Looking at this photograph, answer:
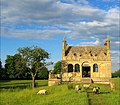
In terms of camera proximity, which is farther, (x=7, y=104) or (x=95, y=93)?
(x=95, y=93)

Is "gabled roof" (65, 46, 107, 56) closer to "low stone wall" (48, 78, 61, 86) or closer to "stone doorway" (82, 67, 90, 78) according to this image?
"stone doorway" (82, 67, 90, 78)

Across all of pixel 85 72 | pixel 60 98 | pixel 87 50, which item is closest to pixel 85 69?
pixel 85 72

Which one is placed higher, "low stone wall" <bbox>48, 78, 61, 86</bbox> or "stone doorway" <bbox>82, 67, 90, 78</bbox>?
"stone doorway" <bbox>82, 67, 90, 78</bbox>

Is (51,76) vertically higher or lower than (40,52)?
lower

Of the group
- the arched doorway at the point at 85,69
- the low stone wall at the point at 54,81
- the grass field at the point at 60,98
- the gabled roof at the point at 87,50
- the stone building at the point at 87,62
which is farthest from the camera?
the arched doorway at the point at 85,69

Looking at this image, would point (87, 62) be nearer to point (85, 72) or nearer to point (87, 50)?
point (87, 50)

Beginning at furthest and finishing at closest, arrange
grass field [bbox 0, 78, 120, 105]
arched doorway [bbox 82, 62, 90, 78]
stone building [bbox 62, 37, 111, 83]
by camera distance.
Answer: arched doorway [bbox 82, 62, 90, 78]
stone building [bbox 62, 37, 111, 83]
grass field [bbox 0, 78, 120, 105]

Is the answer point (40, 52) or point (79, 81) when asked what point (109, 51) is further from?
point (40, 52)

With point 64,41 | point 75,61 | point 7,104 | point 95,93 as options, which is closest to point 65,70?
point 75,61

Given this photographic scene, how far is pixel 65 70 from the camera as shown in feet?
230

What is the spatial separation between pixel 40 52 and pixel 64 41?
13595mm

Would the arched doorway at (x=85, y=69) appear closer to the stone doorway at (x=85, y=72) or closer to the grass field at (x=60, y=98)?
the stone doorway at (x=85, y=72)

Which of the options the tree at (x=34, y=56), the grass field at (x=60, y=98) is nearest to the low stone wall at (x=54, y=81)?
the tree at (x=34, y=56)

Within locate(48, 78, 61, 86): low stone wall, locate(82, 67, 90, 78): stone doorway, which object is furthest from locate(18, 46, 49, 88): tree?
locate(82, 67, 90, 78): stone doorway
